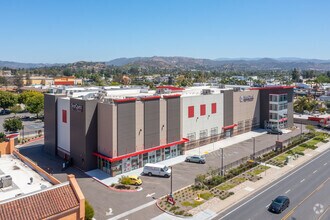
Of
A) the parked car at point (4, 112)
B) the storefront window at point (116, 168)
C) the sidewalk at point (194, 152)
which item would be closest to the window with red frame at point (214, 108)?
the sidewalk at point (194, 152)

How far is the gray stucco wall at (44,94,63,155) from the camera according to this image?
54094 millimetres

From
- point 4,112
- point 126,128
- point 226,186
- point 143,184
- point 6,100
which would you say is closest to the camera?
point 226,186

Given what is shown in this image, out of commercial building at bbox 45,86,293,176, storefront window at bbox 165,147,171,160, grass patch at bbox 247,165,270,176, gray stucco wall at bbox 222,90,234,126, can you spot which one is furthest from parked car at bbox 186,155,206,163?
gray stucco wall at bbox 222,90,234,126

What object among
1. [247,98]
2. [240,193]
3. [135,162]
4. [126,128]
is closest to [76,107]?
[126,128]

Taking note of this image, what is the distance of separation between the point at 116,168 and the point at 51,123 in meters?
18.5

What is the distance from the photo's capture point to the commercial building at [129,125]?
45.3 meters

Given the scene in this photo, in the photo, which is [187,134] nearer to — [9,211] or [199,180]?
[199,180]

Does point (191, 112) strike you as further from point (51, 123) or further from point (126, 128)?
point (51, 123)

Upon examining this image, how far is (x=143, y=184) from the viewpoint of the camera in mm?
41844

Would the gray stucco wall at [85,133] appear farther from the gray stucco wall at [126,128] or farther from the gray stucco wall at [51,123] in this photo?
the gray stucco wall at [51,123]

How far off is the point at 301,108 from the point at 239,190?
234 feet

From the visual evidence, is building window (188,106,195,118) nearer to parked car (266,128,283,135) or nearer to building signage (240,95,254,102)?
building signage (240,95,254,102)

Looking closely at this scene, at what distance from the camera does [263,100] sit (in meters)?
78.4

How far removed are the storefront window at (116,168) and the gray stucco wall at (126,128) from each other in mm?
1475
